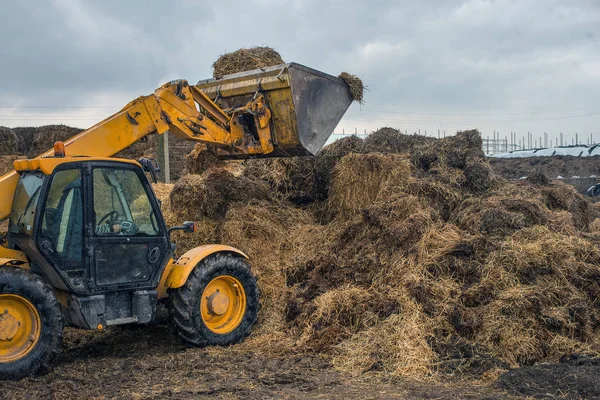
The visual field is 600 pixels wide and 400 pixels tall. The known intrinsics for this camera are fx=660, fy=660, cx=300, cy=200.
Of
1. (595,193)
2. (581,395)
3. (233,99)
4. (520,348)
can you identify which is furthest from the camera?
(595,193)

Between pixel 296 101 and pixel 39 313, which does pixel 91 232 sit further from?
pixel 296 101

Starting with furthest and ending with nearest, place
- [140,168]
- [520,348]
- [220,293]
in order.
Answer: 1. [220,293]
2. [140,168]
3. [520,348]

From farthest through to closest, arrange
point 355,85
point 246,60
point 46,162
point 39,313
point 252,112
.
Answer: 1. point 246,60
2. point 355,85
3. point 252,112
4. point 46,162
5. point 39,313

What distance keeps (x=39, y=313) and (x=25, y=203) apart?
113 cm

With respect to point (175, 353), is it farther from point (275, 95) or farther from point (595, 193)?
point (595, 193)

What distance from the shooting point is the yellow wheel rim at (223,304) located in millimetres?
7383

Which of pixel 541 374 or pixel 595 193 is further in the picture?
pixel 595 193

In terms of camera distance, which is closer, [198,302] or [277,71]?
[198,302]

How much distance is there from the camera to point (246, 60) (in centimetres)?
1060

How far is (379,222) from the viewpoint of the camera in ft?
28.1

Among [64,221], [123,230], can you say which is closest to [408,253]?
[123,230]

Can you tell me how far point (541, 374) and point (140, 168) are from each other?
14.4 feet

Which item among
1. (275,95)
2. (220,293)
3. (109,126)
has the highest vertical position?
(275,95)

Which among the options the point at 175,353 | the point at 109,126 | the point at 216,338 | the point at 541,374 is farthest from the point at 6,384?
the point at 541,374
